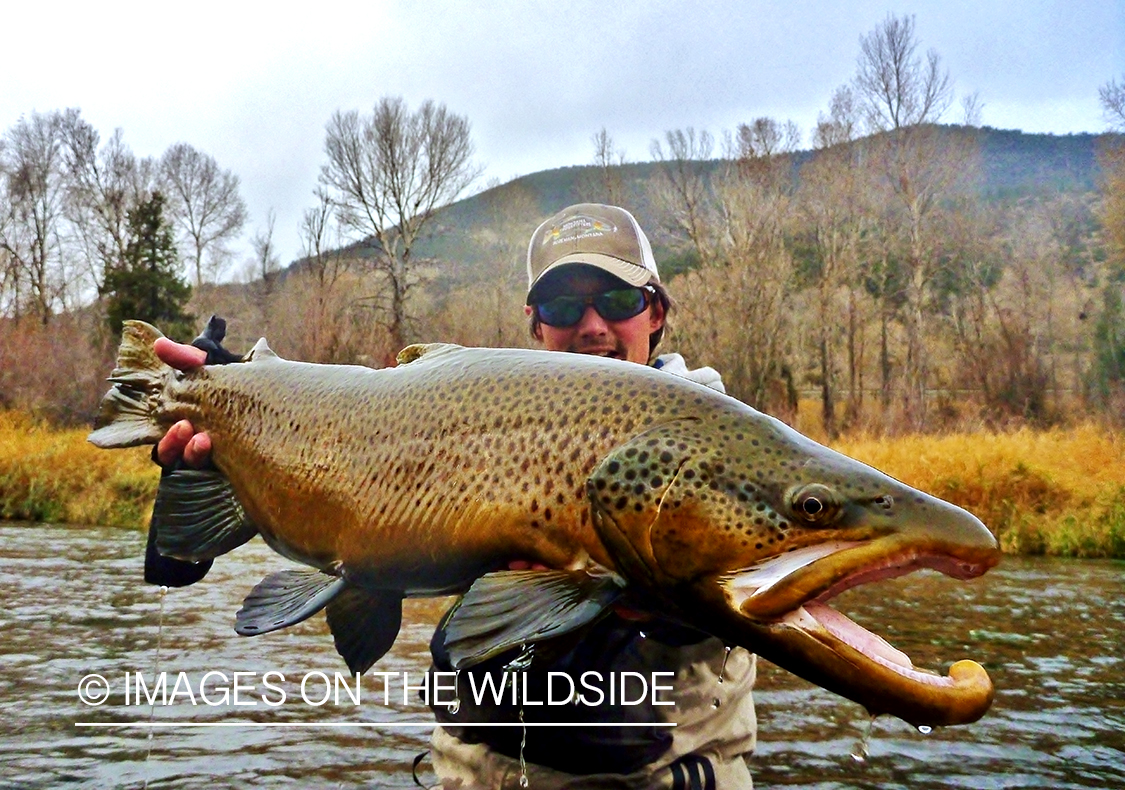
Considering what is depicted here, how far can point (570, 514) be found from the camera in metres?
1.85

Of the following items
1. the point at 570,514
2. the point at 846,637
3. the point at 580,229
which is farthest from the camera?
the point at 580,229

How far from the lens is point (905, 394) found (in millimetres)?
24188

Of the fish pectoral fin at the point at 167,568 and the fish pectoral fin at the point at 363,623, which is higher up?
the fish pectoral fin at the point at 167,568

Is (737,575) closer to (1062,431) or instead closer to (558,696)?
(558,696)

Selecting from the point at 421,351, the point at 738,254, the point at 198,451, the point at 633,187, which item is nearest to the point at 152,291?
the point at 738,254

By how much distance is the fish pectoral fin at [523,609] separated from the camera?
175 centimetres

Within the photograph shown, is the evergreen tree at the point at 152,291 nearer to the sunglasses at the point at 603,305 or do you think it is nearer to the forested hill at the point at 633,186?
the forested hill at the point at 633,186

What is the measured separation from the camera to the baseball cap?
3342 millimetres

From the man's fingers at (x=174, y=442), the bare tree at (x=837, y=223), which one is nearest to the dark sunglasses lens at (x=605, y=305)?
the man's fingers at (x=174, y=442)

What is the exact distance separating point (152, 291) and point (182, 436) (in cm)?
2416

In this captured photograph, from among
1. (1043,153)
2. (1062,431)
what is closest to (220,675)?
(1062,431)

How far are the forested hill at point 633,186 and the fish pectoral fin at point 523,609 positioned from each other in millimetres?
30283

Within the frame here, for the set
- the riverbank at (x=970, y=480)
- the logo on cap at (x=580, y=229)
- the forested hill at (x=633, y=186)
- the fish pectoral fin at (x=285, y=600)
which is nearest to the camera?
the fish pectoral fin at (x=285, y=600)

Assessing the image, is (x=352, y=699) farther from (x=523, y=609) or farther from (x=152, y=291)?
(x=152, y=291)
